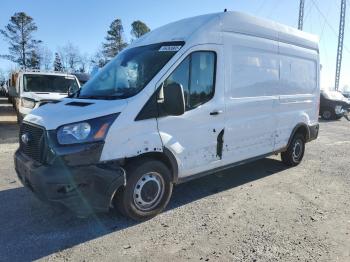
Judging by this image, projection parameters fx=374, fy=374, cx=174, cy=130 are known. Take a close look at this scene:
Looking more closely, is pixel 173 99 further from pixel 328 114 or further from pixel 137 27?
pixel 137 27

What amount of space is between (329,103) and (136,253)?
18468 mm

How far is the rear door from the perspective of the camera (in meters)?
4.95

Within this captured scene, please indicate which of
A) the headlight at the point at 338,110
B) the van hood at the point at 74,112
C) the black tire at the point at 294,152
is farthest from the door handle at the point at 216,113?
the headlight at the point at 338,110

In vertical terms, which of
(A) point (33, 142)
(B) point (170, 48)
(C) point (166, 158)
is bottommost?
(C) point (166, 158)

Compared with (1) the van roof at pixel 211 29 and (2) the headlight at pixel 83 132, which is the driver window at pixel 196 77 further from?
(2) the headlight at pixel 83 132

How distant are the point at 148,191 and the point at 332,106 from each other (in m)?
17.6

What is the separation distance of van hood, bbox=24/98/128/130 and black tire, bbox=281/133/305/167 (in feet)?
15.0

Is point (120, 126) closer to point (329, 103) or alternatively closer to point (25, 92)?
point (25, 92)

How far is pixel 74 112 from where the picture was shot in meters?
4.37

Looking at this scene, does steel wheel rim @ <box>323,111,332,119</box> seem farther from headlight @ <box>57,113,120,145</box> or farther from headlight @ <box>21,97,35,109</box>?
headlight @ <box>57,113,120,145</box>

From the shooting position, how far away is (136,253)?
13.3 ft

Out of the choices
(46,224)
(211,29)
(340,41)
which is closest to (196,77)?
(211,29)

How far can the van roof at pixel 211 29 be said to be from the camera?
527cm

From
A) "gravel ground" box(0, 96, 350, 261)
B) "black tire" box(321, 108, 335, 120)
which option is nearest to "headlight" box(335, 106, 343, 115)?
"black tire" box(321, 108, 335, 120)
